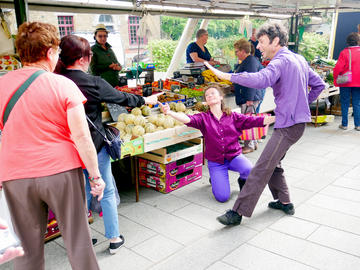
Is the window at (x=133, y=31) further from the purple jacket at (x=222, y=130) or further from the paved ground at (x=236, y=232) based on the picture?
the paved ground at (x=236, y=232)

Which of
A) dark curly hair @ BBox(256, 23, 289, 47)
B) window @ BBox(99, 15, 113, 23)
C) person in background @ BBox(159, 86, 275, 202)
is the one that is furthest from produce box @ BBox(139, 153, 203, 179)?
window @ BBox(99, 15, 113, 23)

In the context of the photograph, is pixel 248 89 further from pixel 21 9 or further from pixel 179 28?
pixel 179 28

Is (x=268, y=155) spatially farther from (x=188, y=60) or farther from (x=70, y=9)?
(x=188, y=60)

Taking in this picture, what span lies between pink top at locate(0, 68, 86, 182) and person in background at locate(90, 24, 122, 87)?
413cm

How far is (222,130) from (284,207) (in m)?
1.08

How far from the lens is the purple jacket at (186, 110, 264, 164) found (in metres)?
3.99

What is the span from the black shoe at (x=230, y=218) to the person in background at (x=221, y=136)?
542mm

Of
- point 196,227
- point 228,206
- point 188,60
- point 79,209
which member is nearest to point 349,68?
point 188,60

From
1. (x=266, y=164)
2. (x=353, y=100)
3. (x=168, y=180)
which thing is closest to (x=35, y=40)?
(x=266, y=164)

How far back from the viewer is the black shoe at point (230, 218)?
3420mm

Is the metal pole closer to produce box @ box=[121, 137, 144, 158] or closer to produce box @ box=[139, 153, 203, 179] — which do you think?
produce box @ box=[121, 137, 144, 158]

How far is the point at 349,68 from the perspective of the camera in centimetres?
684

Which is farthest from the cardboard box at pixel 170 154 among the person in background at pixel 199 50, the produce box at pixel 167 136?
the person in background at pixel 199 50

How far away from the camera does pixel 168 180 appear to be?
4270 millimetres
